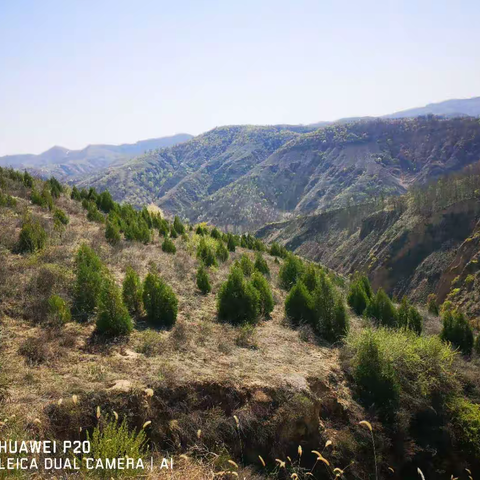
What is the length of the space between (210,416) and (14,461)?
355 cm

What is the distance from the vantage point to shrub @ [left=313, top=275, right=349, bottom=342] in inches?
529

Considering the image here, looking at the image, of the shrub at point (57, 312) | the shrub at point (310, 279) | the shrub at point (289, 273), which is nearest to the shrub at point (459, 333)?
the shrub at point (310, 279)

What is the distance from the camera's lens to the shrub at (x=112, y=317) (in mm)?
8578

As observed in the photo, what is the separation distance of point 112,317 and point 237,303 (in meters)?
5.04

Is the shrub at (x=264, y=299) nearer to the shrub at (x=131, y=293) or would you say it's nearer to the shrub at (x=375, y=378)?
the shrub at (x=375, y=378)

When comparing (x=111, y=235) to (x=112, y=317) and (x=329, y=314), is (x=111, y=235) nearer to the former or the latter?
(x=112, y=317)

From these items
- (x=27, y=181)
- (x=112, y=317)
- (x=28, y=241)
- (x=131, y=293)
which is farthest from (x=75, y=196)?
(x=112, y=317)

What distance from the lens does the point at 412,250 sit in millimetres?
70375

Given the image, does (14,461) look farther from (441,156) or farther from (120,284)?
(441,156)

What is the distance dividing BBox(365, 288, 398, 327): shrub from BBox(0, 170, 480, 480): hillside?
5.08 m

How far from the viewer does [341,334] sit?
13305mm

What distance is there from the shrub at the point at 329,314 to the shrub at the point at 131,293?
A: 24.2ft

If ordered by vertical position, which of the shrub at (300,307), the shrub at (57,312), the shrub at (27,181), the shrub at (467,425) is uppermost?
the shrub at (27,181)

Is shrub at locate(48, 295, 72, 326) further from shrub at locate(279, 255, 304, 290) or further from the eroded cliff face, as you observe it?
the eroded cliff face
